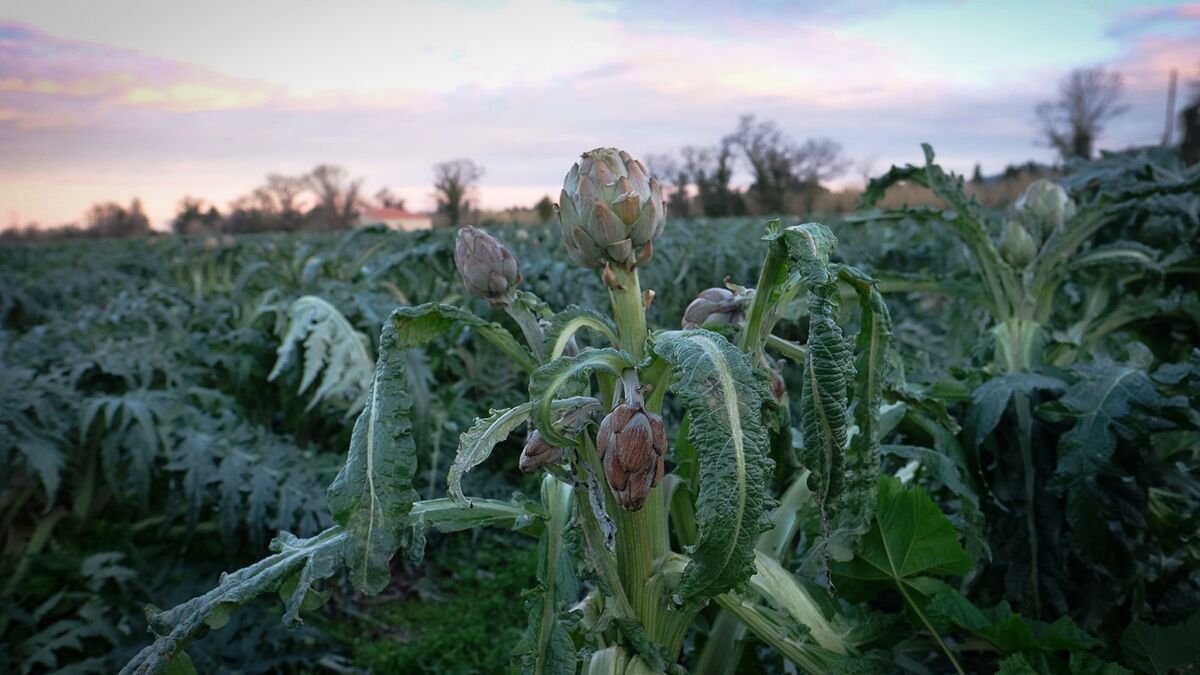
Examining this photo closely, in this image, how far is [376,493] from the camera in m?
0.83

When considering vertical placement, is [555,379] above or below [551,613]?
above

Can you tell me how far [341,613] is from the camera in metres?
2.52

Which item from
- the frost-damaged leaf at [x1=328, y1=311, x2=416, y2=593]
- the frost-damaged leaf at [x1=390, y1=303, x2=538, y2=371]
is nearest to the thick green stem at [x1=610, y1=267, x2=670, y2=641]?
the frost-damaged leaf at [x1=390, y1=303, x2=538, y2=371]

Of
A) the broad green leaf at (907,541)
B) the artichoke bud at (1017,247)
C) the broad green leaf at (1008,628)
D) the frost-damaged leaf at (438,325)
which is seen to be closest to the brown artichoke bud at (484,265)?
the frost-damaged leaf at (438,325)

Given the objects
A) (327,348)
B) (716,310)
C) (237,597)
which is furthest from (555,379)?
(327,348)

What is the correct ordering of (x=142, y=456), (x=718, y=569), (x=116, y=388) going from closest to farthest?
(x=718, y=569) → (x=142, y=456) → (x=116, y=388)

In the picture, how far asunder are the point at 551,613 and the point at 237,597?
0.36 meters

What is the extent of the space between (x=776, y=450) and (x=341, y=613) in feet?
6.29

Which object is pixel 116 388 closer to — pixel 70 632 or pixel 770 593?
pixel 70 632

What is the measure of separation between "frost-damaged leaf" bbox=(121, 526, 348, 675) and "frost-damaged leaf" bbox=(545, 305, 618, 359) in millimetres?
302

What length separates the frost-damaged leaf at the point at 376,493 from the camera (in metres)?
0.82

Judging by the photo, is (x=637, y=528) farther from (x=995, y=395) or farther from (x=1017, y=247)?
(x=1017, y=247)

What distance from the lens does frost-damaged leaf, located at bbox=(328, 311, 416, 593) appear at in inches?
32.3

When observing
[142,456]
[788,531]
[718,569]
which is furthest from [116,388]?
[718,569]
